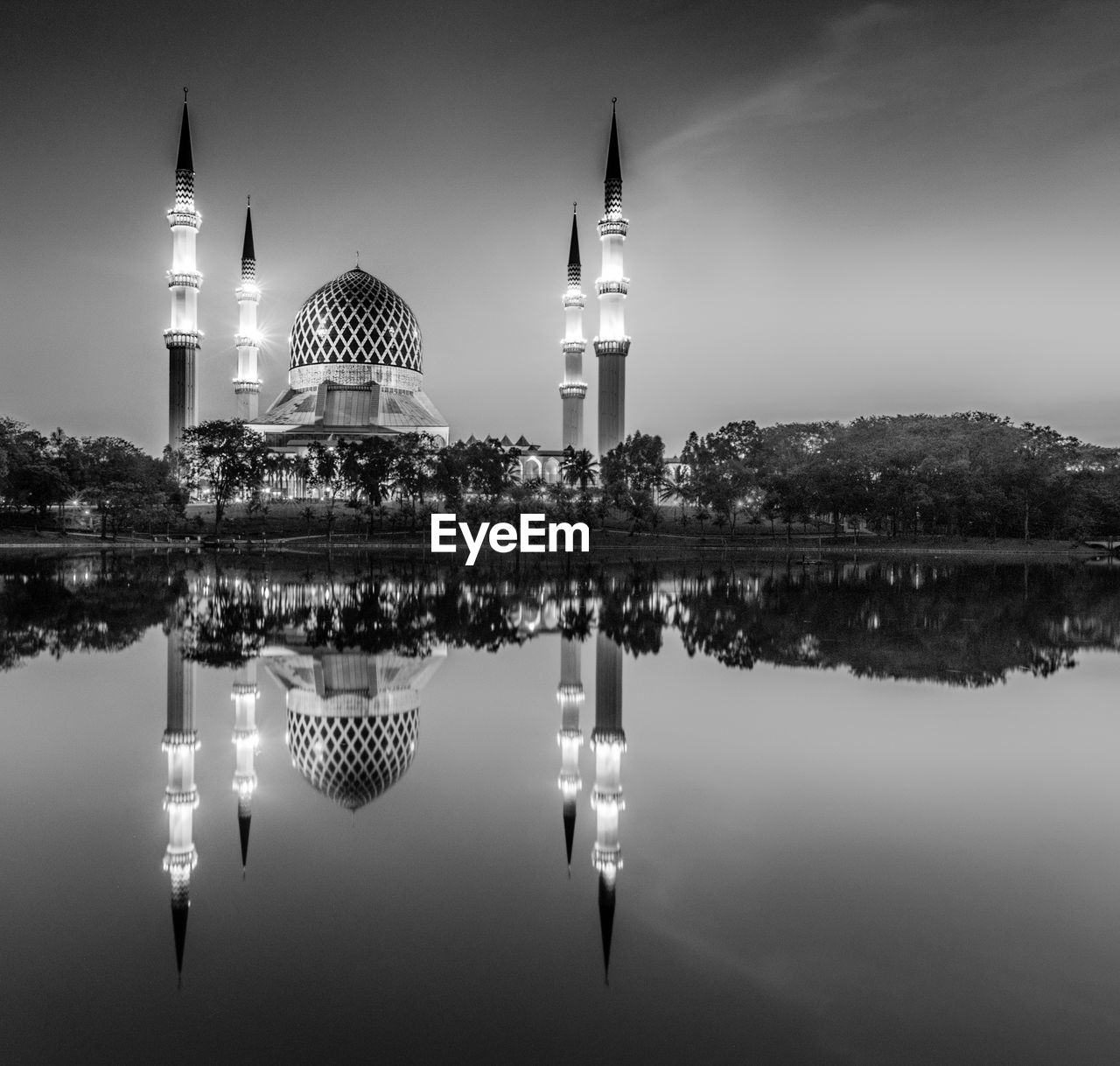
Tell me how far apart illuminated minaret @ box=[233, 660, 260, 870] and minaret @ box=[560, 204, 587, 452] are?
5189 centimetres

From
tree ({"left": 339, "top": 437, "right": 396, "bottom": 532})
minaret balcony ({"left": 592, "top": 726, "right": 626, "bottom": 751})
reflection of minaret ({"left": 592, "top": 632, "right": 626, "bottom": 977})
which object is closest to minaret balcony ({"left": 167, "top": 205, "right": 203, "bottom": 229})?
tree ({"left": 339, "top": 437, "right": 396, "bottom": 532})

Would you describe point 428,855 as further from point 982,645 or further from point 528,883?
point 982,645

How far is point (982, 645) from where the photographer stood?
42.6ft

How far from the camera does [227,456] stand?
46938mm

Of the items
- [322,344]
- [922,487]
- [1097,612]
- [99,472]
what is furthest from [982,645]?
[322,344]

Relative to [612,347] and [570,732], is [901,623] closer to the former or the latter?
[570,732]

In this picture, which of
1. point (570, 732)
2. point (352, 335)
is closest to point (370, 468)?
point (352, 335)

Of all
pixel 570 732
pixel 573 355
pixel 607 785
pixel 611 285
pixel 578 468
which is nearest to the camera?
pixel 607 785

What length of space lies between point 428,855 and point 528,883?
59 centimetres

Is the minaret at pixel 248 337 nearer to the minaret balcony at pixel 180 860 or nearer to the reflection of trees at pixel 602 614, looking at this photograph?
the reflection of trees at pixel 602 614

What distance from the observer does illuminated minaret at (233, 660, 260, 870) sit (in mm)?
5402

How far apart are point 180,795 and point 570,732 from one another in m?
3.12

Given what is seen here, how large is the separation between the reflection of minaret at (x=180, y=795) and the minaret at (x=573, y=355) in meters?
52.5

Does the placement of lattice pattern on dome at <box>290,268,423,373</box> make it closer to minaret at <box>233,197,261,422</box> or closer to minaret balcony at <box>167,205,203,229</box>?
minaret at <box>233,197,261,422</box>
